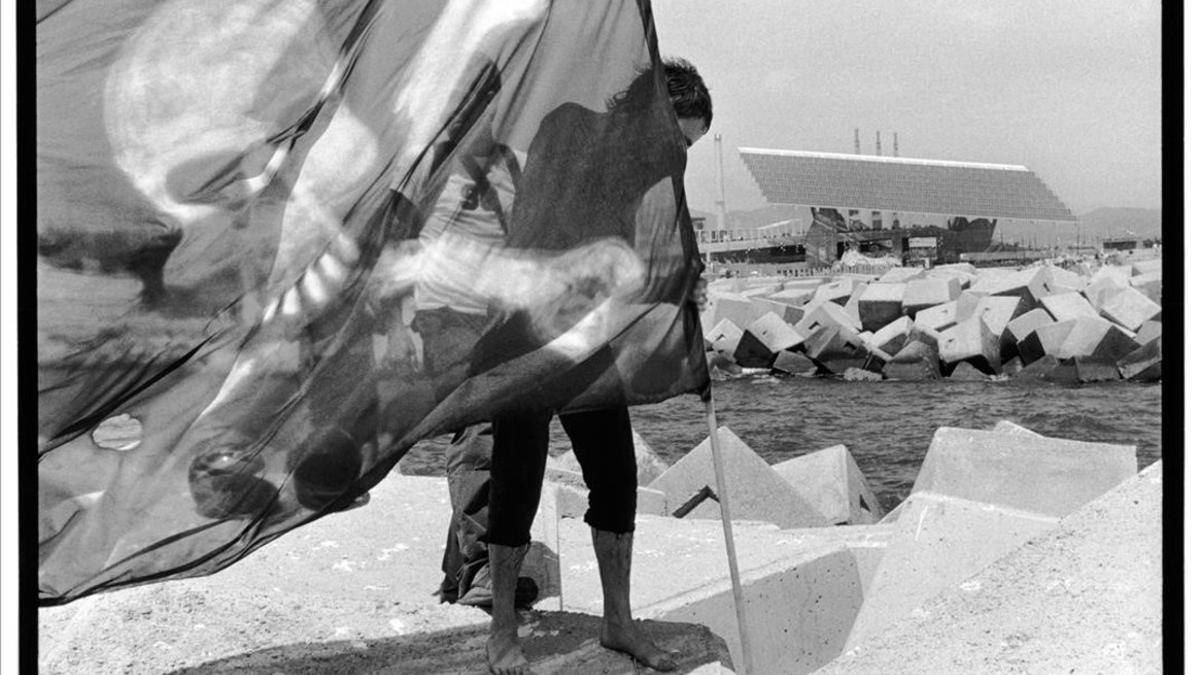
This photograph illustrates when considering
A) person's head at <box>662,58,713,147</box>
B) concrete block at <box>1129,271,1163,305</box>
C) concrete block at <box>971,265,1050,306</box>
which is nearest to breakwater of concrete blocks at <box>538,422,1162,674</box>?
person's head at <box>662,58,713,147</box>

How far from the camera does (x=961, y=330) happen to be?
20.7 m

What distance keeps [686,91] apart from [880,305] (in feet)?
68.8

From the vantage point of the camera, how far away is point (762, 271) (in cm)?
5497

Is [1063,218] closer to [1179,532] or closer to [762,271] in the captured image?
[762,271]

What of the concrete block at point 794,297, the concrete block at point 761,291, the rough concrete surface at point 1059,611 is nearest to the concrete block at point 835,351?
the concrete block at point 794,297

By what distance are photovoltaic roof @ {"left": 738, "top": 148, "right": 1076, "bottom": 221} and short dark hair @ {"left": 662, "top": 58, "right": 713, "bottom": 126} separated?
6414cm

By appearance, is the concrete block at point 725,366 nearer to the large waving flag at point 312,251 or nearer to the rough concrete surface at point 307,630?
the rough concrete surface at point 307,630

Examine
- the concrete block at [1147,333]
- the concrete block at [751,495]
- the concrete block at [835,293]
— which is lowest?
the concrete block at [1147,333]

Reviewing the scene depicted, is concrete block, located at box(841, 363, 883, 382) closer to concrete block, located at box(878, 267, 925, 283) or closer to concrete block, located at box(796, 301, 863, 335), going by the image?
concrete block, located at box(796, 301, 863, 335)

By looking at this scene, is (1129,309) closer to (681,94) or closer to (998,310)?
(998,310)

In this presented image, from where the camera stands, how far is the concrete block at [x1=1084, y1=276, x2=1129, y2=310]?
20.6 m

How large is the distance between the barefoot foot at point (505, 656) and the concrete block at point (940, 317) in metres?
19.7

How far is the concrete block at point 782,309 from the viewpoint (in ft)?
78.8

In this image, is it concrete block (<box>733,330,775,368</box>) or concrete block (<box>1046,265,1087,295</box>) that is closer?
concrete block (<box>733,330,775,368</box>)
